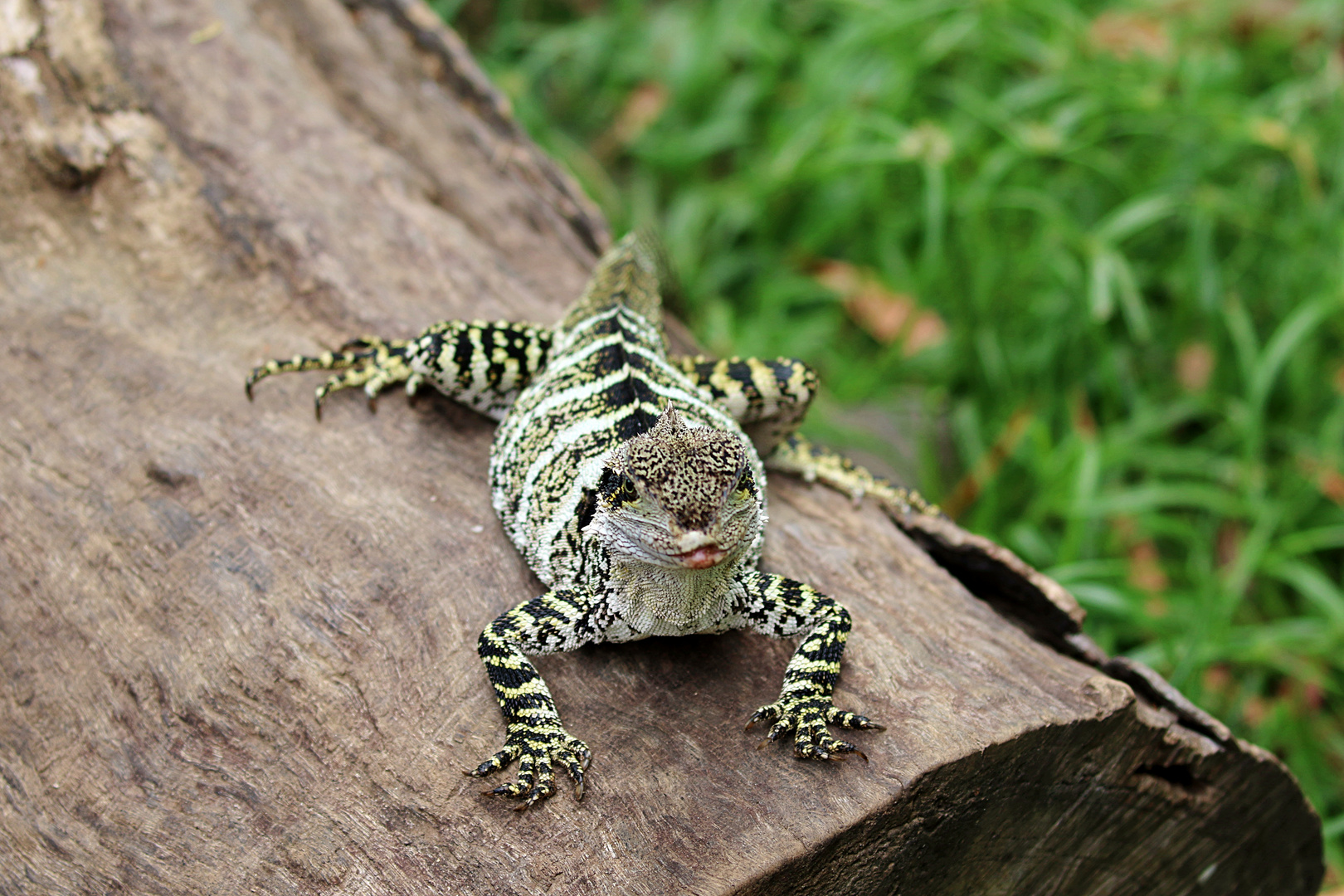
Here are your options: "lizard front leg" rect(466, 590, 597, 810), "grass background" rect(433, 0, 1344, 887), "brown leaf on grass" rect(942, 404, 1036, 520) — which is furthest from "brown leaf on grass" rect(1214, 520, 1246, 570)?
"lizard front leg" rect(466, 590, 597, 810)

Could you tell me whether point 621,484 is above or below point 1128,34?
below

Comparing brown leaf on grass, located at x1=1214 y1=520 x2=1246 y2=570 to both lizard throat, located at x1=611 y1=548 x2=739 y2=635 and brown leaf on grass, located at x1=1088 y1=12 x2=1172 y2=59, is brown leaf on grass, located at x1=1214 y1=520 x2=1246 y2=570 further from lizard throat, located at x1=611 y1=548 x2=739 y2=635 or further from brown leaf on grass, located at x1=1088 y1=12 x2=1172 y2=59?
lizard throat, located at x1=611 y1=548 x2=739 y2=635

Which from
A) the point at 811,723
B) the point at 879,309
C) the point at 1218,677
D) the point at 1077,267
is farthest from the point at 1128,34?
the point at 811,723

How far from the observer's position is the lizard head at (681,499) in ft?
10.7

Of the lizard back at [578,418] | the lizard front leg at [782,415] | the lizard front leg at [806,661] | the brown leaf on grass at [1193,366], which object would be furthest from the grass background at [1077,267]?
the lizard front leg at [806,661]

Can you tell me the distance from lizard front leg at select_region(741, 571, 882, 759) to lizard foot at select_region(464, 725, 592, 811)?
607 mm

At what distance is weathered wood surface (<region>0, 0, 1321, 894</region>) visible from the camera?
335 cm

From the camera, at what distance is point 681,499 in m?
3.27

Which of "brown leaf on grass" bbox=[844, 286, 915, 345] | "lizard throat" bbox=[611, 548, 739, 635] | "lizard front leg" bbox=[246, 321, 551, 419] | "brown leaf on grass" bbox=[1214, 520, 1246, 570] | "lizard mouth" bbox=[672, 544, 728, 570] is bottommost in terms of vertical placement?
"brown leaf on grass" bbox=[1214, 520, 1246, 570]

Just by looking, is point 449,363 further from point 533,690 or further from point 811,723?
point 811,723

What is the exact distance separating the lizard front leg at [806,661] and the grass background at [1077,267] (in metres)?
2.51

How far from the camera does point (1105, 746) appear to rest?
380 cm

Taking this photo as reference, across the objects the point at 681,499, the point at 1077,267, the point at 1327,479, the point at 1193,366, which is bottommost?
the point at 1327,479

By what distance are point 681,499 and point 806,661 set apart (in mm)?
897
